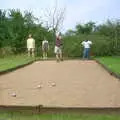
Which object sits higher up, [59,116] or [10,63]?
[59,116]

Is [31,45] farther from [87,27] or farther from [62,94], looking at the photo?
[87,27]

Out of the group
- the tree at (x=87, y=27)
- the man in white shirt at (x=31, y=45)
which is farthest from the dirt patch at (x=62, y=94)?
the tree at (x=87, y=27)

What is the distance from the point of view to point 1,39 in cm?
3400

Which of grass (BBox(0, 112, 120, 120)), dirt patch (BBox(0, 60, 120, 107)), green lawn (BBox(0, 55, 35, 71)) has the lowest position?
green lawn (BBox(0, 55, 35, 71))

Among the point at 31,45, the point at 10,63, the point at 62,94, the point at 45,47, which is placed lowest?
the point at 10,63

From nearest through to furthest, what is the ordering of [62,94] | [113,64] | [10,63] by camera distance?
[62,94] → [113,64] → [10,63]

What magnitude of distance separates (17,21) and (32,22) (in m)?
1.53

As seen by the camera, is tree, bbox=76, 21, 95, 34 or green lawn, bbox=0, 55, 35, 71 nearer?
green lawn, bbox=0, 55, 35, 71

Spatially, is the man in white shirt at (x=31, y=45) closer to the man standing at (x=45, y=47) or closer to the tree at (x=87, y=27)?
the man standing at (x=45, y=47)

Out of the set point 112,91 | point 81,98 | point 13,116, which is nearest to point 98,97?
point 81,98

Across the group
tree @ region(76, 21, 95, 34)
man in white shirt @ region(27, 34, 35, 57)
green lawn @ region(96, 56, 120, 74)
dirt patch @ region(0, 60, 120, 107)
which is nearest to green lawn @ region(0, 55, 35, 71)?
man in white shirt @ region(27, 34, 35, 57)

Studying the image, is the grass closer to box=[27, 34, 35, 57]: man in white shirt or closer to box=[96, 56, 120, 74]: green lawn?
box=[96, 56, 120, 74]: green lawn

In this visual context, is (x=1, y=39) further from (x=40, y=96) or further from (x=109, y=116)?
(x=109, y=116)

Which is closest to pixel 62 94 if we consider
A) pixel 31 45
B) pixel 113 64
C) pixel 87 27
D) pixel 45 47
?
pixel 113 64
